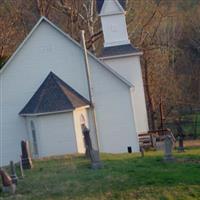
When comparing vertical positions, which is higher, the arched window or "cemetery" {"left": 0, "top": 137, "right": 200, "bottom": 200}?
the arched window

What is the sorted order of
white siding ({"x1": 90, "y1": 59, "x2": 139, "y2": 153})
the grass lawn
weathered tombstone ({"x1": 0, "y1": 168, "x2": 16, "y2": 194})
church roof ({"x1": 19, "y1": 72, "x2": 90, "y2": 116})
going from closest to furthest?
the grass lawn, weathered tombstone ({"x1": 0, "y1": 168, "x2": 16, "y2": 194}), church roof ({"x1": 19, "y1": 72, "x2": 90, "y2": 116}), white siding ({"x1": 90, "y1": 59, "x2": 139, "y2": 153})

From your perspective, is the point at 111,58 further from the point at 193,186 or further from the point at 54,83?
the point at 193,186

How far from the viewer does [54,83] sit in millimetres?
28062

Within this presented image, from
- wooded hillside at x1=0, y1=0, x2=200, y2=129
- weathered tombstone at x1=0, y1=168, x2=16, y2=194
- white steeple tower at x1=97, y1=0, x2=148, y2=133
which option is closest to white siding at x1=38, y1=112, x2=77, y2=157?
white steeple tower at x1=97, y1=0, x2=148, y2=133

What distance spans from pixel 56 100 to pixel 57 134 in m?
1.73

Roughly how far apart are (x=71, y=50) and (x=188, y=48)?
3241 cm

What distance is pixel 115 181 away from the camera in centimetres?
1586

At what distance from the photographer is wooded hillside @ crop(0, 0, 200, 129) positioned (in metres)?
44.7

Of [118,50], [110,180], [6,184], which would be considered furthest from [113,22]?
[6,184]

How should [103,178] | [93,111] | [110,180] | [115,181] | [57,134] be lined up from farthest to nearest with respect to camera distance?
[93,111]
[57,134]
[103,178]
[110,180]
[115,181]

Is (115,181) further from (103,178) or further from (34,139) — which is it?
(34,139)

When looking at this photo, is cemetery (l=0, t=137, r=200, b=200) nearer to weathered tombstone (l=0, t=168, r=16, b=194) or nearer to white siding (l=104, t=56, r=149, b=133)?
weathered tombstone (l=0, t=168, r=16, b=194)

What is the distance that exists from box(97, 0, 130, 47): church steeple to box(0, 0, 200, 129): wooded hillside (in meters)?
8.57

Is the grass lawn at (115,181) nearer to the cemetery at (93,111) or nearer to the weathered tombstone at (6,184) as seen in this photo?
the cemetery at (93,111)
